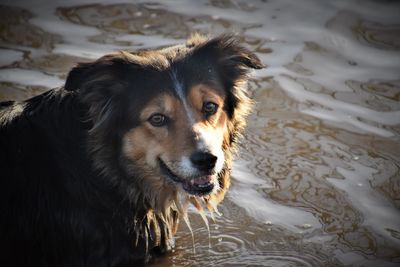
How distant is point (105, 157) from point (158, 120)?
475mm

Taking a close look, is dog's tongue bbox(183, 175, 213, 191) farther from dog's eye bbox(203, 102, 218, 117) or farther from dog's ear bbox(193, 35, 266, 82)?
dog's ear bbox(193, 35, 266, 82)

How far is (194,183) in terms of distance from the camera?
14.4 feet

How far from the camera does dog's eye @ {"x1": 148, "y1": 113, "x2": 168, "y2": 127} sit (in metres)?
4.35

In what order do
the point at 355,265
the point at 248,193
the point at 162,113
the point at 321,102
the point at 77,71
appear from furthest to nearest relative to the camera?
the point at 321,102 < the point at 248,193 < the point at 355,265 < the point at 162,113 < the point at 77,71

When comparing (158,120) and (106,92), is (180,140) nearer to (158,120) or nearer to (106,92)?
(158,120)

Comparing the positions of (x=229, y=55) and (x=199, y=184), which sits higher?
(x=229, y=55)

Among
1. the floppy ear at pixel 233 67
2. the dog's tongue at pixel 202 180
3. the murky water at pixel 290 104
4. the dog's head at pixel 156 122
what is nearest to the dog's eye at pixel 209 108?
the dog's head at pixel 156 122

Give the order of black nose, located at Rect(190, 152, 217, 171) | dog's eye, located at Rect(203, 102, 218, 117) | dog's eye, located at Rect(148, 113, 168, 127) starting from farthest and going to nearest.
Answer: dog's eye, located at Rect(203, 102, 218, 117) < dog's eye, located at Rect(148, 113, 168, 127) < black nose, located at Rect(190, 152, 217, 171)

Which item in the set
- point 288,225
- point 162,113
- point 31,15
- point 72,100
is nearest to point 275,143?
point 288,225

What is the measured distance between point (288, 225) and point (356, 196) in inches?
30.0

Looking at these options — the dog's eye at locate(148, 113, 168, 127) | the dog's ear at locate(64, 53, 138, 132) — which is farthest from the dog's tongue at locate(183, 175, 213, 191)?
the dog's ear at locate(64, 53, 138, 132)

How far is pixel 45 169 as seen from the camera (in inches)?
167

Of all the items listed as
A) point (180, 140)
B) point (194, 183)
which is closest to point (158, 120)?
point (180, 140)

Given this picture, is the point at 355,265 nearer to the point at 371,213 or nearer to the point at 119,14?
the point at 371,213
